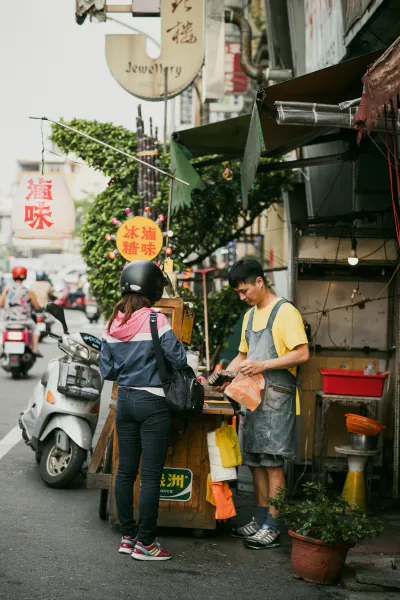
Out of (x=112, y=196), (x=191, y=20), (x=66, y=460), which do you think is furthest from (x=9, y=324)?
(x=66, y=460)

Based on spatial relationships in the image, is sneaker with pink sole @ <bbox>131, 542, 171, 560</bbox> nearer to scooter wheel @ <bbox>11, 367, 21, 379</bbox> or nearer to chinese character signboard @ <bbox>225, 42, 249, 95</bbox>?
scooter wheel @ <bbox>11, 367, 21, 379</bbox>

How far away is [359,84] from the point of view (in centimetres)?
662

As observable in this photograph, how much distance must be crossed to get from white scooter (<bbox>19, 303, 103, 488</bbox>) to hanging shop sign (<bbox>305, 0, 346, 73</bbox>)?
395cm

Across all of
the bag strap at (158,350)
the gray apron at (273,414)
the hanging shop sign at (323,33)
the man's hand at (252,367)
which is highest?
the hanging shop sign at (323,33)

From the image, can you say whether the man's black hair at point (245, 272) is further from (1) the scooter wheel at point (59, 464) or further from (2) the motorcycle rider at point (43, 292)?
(2) the motorcycle rider at point (43, 292)

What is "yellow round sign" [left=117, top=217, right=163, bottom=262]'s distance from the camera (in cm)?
941

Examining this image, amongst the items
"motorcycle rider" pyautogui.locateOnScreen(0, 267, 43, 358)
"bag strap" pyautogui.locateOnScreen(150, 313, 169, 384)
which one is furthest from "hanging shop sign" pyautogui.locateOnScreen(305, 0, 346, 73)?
"motorcycle rider" pyautogui.locateOnScreen(0, 267, 43, 358)

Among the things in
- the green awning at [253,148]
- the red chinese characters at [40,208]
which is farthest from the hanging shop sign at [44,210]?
the green awning at [253,148]

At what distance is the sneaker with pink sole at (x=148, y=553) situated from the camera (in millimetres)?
5723

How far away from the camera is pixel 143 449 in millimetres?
5770

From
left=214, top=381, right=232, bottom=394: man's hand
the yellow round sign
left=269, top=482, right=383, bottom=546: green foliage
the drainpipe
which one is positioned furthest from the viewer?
the drainpipe

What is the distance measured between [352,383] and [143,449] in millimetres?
2591

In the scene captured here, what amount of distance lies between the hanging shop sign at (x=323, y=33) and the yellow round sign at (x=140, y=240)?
8.90ft

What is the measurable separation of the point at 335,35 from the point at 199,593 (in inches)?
248
